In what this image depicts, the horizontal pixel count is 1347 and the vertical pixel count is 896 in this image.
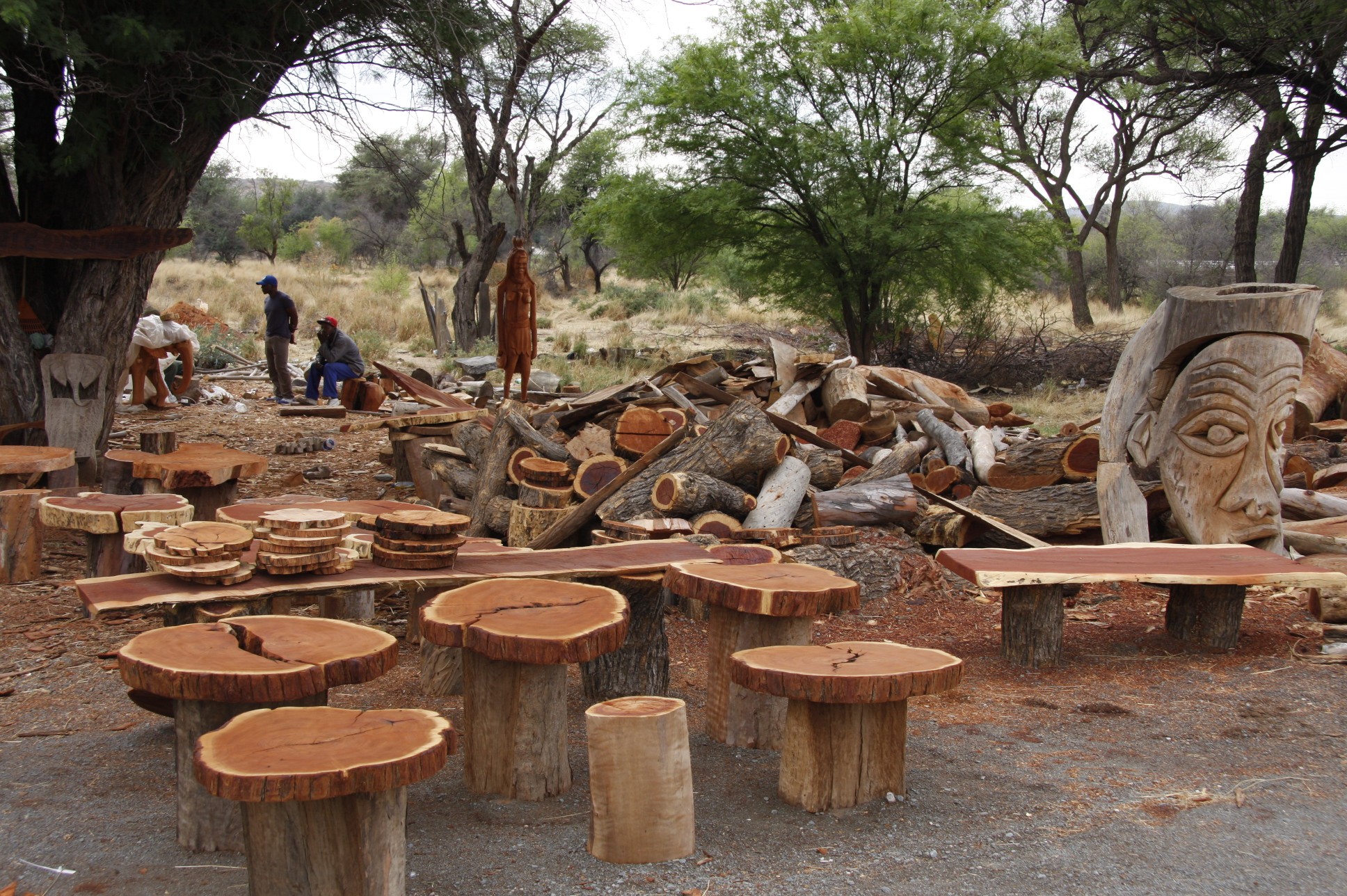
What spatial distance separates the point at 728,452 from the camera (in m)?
6.87

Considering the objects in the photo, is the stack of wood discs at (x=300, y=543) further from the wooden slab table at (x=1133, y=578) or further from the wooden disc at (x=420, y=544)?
the wooden slab table at (x=1133, y=578)

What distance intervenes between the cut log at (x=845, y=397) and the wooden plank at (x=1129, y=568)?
4.66 meters

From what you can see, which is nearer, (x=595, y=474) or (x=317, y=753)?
(x=317, y=753)

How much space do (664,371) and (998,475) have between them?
382cm

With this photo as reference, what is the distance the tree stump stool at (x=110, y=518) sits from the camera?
493cm

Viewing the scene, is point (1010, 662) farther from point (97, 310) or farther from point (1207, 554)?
point (97, 310)

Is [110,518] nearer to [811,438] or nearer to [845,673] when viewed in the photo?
[845,673]

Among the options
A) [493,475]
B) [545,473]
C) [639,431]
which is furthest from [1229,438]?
[493,475]

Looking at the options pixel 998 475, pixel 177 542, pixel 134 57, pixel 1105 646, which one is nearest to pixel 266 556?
pixel 177 542

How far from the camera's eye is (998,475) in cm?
809

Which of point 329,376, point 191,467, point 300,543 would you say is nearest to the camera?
point 300,543

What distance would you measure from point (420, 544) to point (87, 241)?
16.8 ft

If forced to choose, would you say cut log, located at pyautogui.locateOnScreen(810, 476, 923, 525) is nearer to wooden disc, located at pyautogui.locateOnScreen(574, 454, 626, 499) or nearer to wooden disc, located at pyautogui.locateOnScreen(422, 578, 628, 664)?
wooden disc, located at pyautogui.locateOnScreen(574, 454, 626, 499)

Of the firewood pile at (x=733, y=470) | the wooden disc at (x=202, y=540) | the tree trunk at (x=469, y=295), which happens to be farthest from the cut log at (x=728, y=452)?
the tree trunk at (x=469, y=295)
